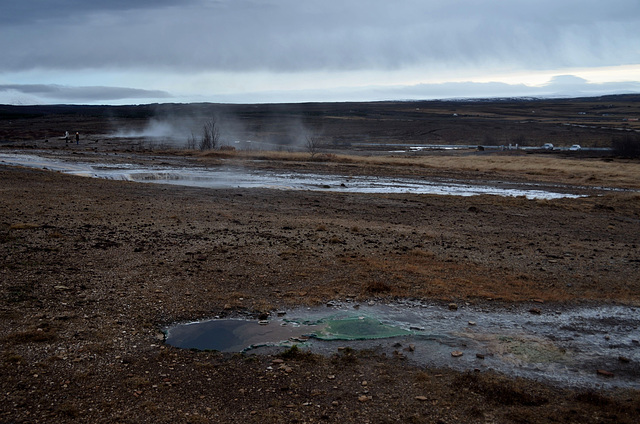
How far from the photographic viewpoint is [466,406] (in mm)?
5320

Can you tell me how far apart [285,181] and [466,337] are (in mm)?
21208

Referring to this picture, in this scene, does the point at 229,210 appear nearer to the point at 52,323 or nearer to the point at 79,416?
the point at 52,323

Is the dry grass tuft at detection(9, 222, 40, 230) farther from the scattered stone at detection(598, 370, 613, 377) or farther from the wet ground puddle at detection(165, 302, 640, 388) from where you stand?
the scattered stone at detection(598, 370, 613, 377)

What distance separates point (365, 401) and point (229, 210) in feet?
38.8

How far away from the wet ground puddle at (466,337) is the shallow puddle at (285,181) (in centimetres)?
1630

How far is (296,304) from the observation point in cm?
829

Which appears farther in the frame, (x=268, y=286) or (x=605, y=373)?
(x=268, y=286)

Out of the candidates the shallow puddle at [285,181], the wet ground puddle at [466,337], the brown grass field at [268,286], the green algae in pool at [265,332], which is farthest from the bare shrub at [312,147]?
the green algae in pool at [265,332]

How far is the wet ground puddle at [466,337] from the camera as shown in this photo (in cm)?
638

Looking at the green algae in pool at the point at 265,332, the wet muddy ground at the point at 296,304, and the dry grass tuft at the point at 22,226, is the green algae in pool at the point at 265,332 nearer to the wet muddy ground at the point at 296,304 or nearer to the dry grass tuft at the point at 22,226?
the wet muddy ground at the point at 296,304

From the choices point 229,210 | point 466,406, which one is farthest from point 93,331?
point 229,210

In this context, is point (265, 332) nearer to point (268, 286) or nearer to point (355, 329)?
point (355, 329)

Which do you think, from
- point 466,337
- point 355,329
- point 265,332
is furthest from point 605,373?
point 265,332

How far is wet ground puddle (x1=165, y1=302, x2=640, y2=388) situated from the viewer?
638 cm
